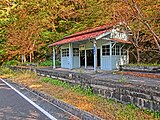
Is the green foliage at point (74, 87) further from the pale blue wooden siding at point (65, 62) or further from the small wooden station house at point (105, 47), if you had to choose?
the pale blue wooden siding at point (65, 62)

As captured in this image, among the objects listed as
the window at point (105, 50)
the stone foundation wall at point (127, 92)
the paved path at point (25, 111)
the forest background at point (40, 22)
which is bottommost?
the paved path at point (25, 111)

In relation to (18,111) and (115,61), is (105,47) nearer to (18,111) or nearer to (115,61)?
(115,61)

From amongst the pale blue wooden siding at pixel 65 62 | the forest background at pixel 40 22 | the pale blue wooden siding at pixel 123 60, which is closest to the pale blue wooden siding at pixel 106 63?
the pale blue wooden siding at pixel 123 60

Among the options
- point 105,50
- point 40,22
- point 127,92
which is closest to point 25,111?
point 127,92

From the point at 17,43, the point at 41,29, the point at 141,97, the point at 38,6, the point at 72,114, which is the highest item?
the point at 38,6

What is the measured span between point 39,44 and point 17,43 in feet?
10.7

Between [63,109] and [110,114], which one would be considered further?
[63,109]

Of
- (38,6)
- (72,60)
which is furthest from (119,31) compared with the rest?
(38,6)

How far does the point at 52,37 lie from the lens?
99.0 ft

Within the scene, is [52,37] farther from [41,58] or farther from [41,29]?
[41,58]

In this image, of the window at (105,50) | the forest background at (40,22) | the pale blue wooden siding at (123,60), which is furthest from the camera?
the forest background at (40,22)

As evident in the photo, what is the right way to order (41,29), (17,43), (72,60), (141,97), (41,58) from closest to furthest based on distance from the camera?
1. (141,97)
2. (72,60)
3. (17,43)
4. (41,29)
5. (41,58)

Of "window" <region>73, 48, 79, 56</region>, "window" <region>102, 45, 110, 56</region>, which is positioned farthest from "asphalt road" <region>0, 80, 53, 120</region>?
"window" <region>73, 48, 79, 56</region>

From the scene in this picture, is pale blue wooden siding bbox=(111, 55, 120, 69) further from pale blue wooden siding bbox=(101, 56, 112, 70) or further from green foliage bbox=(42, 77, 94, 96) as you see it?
green foliage bbox=(42, 77, 94, 96)
